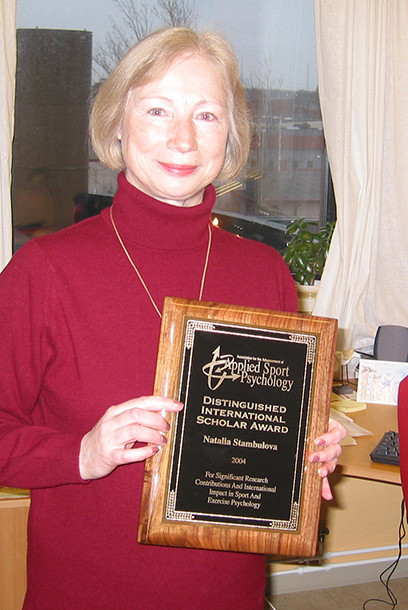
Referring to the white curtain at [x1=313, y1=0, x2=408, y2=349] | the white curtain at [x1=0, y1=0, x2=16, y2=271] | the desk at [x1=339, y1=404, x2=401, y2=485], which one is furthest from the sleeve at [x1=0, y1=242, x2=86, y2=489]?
the white curtain at [x1=313, y1=0, x2=408, y2=349]

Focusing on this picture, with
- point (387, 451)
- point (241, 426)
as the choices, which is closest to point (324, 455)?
point (241, 426)

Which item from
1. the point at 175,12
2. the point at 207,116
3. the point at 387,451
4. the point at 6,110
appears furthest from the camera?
the point at 175,12

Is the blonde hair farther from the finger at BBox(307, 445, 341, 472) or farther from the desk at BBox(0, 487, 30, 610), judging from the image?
the desk at BBox(0, 487, 30, 610)

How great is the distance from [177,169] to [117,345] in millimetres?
341

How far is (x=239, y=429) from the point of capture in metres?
1.23

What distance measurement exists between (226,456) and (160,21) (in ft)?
9.54

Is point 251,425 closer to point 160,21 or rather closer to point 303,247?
point 303,247

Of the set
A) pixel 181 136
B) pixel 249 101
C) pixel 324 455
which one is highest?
pixel 249 101

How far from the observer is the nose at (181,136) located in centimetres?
129

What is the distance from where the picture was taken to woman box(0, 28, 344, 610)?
4.06 ft

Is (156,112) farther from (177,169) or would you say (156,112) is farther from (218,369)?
(218,369)

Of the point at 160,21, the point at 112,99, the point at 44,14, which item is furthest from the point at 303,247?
the point at 112,99

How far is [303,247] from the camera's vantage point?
3645 millimetres

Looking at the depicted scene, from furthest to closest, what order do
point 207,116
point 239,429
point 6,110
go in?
point 6,110, point 207,116, point 239,429
